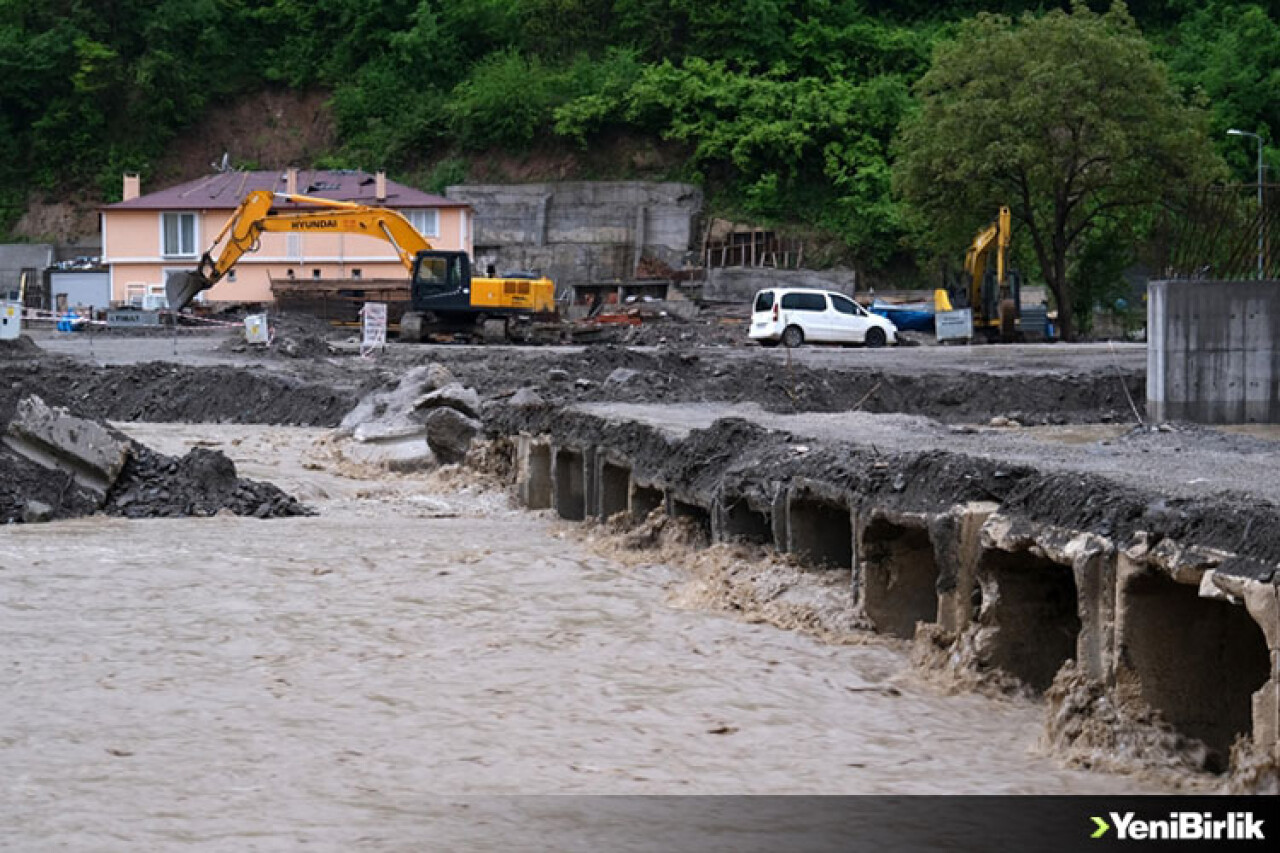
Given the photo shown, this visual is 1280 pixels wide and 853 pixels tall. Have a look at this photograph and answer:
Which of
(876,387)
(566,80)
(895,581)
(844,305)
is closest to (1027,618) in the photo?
(895,581)

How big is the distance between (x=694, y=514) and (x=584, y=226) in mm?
47054

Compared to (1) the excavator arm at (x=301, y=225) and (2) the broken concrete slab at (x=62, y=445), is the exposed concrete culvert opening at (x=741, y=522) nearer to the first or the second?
(2) the broken concrete slab at (x=62, y=445)

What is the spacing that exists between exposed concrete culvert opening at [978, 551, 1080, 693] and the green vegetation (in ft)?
139

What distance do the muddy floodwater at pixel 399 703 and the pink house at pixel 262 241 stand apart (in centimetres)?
4435

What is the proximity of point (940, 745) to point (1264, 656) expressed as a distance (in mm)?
1541

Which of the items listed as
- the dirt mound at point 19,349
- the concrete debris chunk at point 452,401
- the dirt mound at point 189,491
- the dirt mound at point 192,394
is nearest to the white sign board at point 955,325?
the dirt mound at point 192,394

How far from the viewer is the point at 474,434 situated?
20.5 meters

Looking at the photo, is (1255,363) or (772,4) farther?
(772,4)

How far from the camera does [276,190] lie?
58.0 m

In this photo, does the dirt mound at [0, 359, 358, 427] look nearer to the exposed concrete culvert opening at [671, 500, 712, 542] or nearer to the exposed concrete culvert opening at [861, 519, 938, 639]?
the exposed concrete culvert opening at [671, 500, 712, 542]

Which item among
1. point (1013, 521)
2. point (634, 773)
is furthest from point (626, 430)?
point (634, 773)

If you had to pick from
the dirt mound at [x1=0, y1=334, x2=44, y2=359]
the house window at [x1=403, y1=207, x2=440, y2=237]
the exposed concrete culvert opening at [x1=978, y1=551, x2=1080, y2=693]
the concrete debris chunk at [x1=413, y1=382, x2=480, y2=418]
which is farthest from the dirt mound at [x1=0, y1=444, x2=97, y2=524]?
the house window at [x1=403, y1=207, x2=440, y2=237]

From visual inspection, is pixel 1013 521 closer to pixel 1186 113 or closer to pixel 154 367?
pixel 154 367

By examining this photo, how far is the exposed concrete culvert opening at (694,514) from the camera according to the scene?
1362cm
